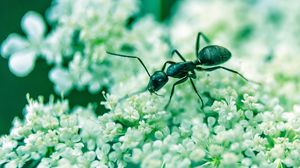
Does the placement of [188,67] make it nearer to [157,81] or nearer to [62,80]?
[157,81]

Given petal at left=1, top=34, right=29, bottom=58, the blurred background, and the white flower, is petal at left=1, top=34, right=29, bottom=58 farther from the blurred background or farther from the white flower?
the blurred background

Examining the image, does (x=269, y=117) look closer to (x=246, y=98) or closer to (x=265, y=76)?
(x=246, y=98)

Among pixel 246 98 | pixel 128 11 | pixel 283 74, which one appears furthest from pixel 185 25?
pixel 246 98

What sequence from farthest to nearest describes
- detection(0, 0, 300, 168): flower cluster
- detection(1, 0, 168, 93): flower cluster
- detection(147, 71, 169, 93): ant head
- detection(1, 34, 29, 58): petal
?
detection(1, 34, 29, 58): petal < detection(1, 0, 168, 93): flower cluster < detection(147, 71, 169, 93): ant head < detection(0, 0, 300, 168): flower cluster

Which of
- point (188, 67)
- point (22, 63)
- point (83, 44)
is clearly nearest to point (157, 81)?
point (188, 67)

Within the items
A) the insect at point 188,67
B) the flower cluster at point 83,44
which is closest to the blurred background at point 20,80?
the flower cluster at point 83,44

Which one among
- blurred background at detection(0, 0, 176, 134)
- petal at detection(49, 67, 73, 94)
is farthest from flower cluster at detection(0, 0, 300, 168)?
blurred background at detection(0, 0, 176, 134)

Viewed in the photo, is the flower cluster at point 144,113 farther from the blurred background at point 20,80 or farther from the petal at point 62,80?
the blurred background at point 20,80

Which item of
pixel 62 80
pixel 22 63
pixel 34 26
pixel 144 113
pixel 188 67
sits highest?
pixel 34 26
